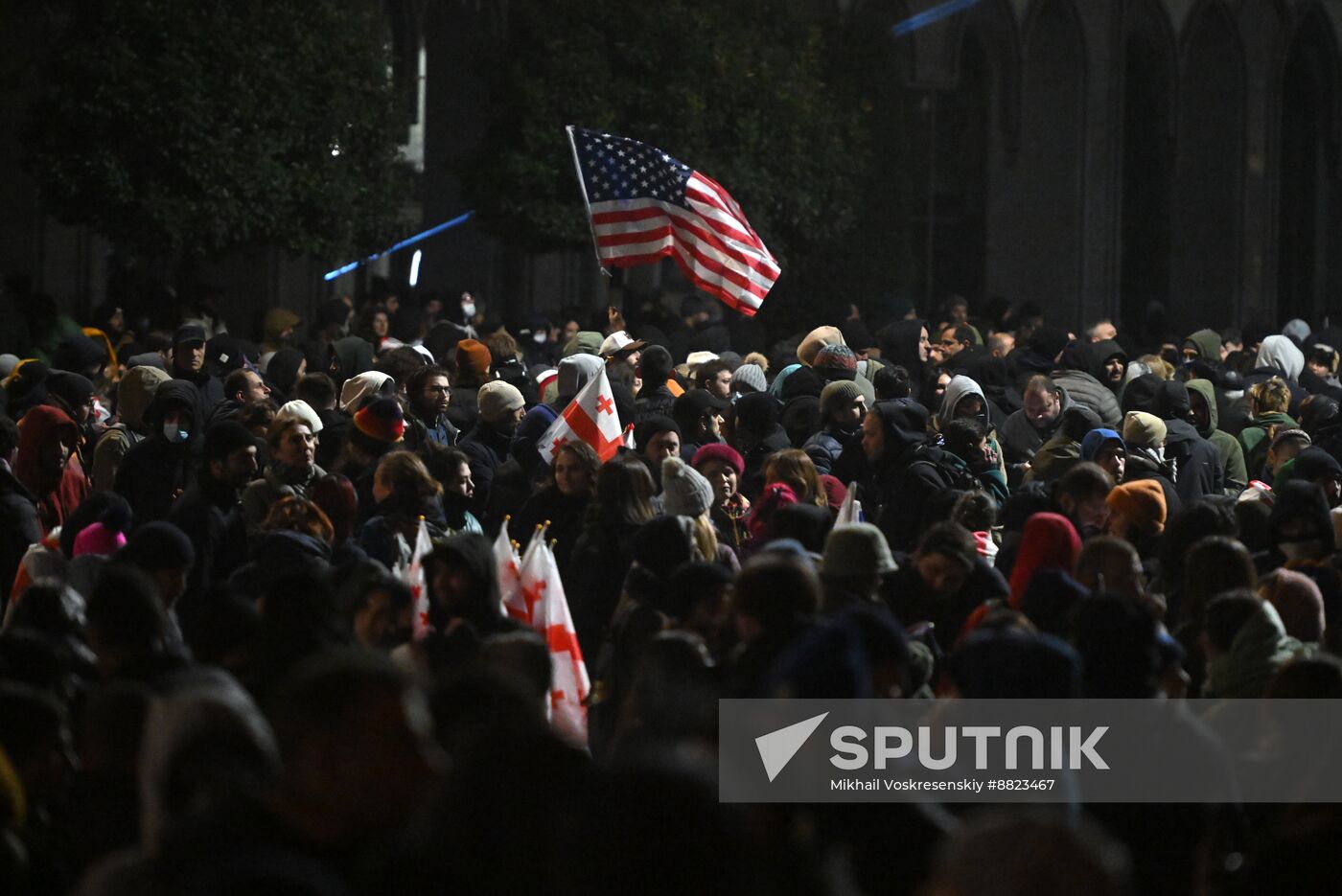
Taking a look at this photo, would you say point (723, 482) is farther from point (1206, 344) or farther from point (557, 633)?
point (1206, 344)

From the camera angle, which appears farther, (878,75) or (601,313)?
(878,75)

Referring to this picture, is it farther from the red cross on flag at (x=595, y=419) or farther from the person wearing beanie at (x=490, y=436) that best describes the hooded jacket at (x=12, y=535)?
the red cross on flag at (x=595, y=419)

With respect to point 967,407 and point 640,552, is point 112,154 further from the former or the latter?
point 640,552

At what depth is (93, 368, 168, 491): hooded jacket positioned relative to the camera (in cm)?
1041

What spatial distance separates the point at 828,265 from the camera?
2527 centimetres

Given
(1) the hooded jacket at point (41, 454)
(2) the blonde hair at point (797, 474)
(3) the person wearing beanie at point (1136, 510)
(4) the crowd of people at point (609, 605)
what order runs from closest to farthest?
(4) the crowd of people at point (609, 605) → (3) the person wearing beanie at point (1136, 510) → (2) the blonde hair at point (797, 474) → (1) the hooded jacket at point (41, 454)

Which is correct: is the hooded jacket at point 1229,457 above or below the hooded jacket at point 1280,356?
below

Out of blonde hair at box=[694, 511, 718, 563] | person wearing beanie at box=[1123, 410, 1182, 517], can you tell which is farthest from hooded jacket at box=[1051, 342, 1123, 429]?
blonde hair at box=[694, 511, 718, 563]

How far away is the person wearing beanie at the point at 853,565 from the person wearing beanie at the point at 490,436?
3.45 meters

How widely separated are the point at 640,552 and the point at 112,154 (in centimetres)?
1140

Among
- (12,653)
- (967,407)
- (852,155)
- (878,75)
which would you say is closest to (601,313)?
(852,155)

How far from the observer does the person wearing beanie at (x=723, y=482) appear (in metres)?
9.23

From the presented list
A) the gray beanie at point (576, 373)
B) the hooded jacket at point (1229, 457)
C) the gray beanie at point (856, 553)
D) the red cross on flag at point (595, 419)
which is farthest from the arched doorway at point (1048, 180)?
the gray beanie at point (856, 553)

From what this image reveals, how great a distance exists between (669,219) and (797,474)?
4505mm
